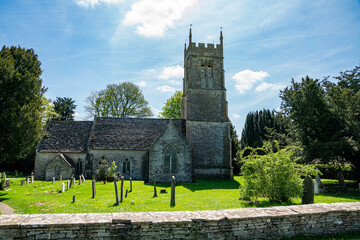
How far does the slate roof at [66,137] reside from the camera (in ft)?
93.8

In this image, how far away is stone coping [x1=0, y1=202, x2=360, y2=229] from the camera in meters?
5.70

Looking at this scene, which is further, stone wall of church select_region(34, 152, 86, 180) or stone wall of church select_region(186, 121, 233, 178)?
stone wall of church select_region(186, 121, 233, 178)

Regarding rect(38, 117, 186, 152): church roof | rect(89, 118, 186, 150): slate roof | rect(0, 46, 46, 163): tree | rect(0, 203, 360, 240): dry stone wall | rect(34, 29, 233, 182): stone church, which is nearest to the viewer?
rect(0, 203, 360, 240): dry stone wall

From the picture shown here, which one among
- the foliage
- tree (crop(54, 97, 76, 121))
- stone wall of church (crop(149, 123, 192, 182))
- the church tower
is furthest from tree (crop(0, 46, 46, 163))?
tree (crop(54, 97, 76, 121))

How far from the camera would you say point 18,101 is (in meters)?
18.8

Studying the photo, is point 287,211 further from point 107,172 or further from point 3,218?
point 107,172

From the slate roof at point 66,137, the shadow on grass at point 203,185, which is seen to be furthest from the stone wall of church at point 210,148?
the slate roof at point 66,137

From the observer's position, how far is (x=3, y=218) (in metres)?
5.88

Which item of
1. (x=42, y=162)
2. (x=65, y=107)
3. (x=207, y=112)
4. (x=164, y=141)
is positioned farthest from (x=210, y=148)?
(x=65, y=107)

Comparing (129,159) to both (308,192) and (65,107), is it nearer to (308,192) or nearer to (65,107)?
(308,192)

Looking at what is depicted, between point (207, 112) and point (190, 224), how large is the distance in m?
26.2

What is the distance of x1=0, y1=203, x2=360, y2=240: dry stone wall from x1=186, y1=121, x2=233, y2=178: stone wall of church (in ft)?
74.8

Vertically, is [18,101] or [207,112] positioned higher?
[207,112]

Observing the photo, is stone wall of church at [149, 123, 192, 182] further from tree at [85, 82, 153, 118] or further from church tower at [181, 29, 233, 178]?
tree at [85, 82, 153, 118]
